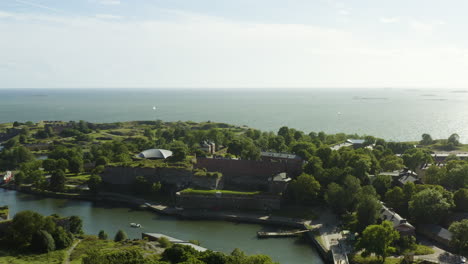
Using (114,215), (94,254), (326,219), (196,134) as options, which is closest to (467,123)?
(196,134)

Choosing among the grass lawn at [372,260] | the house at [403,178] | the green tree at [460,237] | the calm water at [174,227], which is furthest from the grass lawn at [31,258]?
the house at [403,178]

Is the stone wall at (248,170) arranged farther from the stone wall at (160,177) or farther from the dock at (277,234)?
the dock at (277,234)

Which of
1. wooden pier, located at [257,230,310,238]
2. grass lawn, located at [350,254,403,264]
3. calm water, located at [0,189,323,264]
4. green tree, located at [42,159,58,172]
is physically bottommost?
calm water, located at [0,189,323,264]

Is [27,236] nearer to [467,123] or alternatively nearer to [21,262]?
[21,262]

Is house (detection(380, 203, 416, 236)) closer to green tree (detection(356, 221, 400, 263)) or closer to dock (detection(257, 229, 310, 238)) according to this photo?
green tree (detection(356, 221, 400, 263))

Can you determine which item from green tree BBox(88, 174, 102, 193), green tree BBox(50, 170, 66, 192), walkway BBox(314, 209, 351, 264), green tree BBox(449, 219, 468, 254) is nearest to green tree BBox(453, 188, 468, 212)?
green tree BBox(449, 219, 468, 254)

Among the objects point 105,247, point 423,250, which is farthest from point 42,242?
point 423,250
